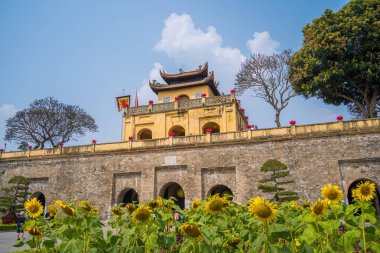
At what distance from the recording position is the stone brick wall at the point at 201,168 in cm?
1662

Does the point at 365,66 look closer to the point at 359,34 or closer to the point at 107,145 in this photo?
the point at 359,34

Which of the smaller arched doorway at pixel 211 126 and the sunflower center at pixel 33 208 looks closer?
the sunflower center at pixel 33 208

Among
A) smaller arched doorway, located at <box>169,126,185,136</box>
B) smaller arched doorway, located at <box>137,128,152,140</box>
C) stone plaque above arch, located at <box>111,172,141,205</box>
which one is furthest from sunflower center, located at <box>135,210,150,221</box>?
smaller arched doorway, located at <box>137,128,152,140</box>

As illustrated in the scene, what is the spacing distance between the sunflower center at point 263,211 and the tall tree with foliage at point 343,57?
19.3 meters

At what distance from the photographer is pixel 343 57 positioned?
1958 cm

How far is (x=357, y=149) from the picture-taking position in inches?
654

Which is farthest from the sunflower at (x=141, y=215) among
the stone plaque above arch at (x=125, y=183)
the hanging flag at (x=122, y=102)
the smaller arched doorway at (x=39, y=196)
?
the hanging flag at (x=122, y=102)

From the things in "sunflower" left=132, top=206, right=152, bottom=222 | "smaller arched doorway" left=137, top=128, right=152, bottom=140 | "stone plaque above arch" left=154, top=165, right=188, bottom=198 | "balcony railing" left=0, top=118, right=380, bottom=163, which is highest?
"smaller arched doorway" left=137, top=128, right=152, bottom=140

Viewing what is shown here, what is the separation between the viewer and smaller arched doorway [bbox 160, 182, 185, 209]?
20.6 metres

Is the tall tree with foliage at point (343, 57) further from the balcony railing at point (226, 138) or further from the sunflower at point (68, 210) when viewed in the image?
the sunflower at point (68, 210)

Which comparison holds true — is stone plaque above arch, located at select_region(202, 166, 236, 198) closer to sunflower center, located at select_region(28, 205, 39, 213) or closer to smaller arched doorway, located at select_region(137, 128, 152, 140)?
smaller arched doorway, located at select_region(137, 128, 152, 140)

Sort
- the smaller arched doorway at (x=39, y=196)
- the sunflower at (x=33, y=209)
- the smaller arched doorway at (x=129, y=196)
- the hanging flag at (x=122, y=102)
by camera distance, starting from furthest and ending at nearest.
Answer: the hanging flag at (x=122, y=102) < the smaller arched doorway at (x=39, y=196) < the smaller arched doorway at (x=129, y=196) < the sunflower at (x=33, y=209)

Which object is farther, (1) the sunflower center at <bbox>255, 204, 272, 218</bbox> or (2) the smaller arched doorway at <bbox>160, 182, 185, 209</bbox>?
(2) the smaller arched doorway at <bbox>160, 182, 185, 209</bbox>

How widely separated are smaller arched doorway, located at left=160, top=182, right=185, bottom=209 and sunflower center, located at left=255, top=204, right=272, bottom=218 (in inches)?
709
